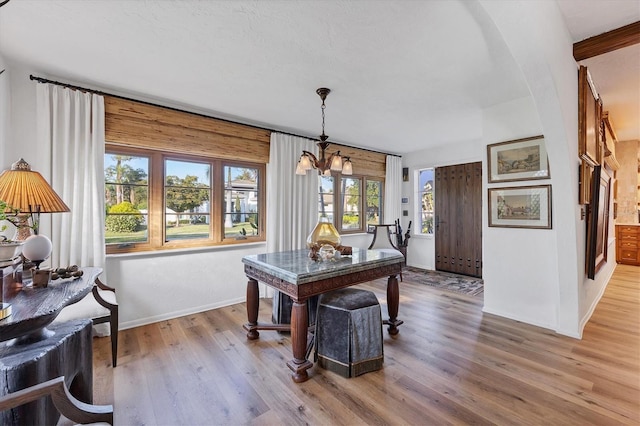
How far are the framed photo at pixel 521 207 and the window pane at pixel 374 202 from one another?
258 cm

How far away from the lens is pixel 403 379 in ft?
6.66

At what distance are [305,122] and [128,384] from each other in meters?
3.33

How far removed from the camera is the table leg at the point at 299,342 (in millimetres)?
2023

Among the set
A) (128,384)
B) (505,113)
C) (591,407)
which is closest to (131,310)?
(128,384)

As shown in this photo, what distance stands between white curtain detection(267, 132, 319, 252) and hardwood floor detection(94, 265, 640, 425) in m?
1.43

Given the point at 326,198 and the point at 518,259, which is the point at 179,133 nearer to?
the point at 326,198

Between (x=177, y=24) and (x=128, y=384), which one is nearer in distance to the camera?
(x=177, y=24)

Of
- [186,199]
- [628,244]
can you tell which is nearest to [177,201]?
[186,199]

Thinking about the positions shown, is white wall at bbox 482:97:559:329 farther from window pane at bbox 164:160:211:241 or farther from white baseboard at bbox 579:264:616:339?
window pane at bbox 164:160:211:241

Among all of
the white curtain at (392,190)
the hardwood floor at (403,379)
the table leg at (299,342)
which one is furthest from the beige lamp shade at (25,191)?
the white curtain at (392,190)

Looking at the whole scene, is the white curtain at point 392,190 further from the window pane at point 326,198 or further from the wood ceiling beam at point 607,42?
the wood ceiling beam at point 607,42

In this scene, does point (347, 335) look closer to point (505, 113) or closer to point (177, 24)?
point (177, 24)

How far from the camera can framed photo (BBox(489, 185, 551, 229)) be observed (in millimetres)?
2877

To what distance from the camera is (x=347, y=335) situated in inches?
82.4
